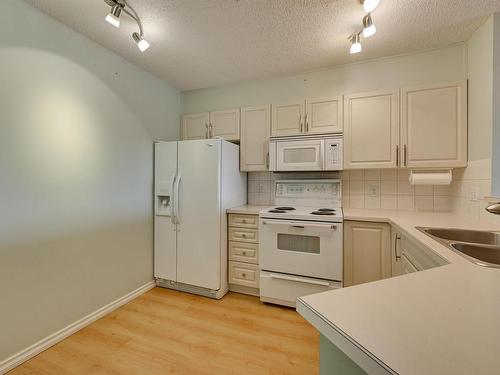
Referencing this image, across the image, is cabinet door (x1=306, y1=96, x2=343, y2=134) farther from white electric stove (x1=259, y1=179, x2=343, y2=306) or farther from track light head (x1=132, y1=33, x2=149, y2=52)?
track light head (x1=132, y1=33, x2=149, y2=52)

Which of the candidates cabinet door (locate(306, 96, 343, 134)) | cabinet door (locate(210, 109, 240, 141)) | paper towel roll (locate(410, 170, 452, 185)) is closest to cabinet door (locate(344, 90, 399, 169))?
cabinet door (locate(306, 96, 343, 134))

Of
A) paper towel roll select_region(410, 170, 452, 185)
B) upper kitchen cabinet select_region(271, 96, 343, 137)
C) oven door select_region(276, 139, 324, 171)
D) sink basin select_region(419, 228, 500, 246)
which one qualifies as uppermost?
upper kitchen cabinet select_region(271, 96, 343, 137)

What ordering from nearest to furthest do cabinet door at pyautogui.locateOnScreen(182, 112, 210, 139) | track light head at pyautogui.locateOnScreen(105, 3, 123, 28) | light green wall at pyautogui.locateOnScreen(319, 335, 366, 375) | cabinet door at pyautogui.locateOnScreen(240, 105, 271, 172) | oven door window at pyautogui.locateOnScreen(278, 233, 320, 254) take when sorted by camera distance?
light green wall at pyautogui.locateOnScreen(319, 335, 366, 375) → track light head at pyautogui.locateOnScreen(105, 3, 123, 28) → oven door window at pyautogui.locateOnScreen(278, 233, 320, 254) → cabinet door at pyautogui.locateOnScreen(240, 105, 271, 172) → cabinet door at pyautogui.locateOnScreen(182, 112, 210, 139)

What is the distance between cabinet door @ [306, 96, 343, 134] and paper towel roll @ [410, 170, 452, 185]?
2.62 ft

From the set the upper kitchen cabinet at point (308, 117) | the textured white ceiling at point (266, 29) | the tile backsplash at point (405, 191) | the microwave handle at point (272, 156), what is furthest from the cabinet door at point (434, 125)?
the microwave handle at point (272, 156)

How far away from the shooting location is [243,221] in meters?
2.53

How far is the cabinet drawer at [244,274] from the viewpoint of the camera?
2.48m

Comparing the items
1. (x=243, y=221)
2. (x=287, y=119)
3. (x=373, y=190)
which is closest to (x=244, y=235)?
(x=243, y=221)

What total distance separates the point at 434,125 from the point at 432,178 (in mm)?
473

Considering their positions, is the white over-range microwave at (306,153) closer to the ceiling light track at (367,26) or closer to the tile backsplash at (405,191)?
the tile backsplash at (405,191)

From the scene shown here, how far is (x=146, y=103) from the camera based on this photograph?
2.67m

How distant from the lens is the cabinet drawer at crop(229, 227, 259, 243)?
2.49 meters

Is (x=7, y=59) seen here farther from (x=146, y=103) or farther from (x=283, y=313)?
(x=283, y=313)

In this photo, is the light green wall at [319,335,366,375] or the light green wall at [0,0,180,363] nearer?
the light green wall at [319,335,366,375]
